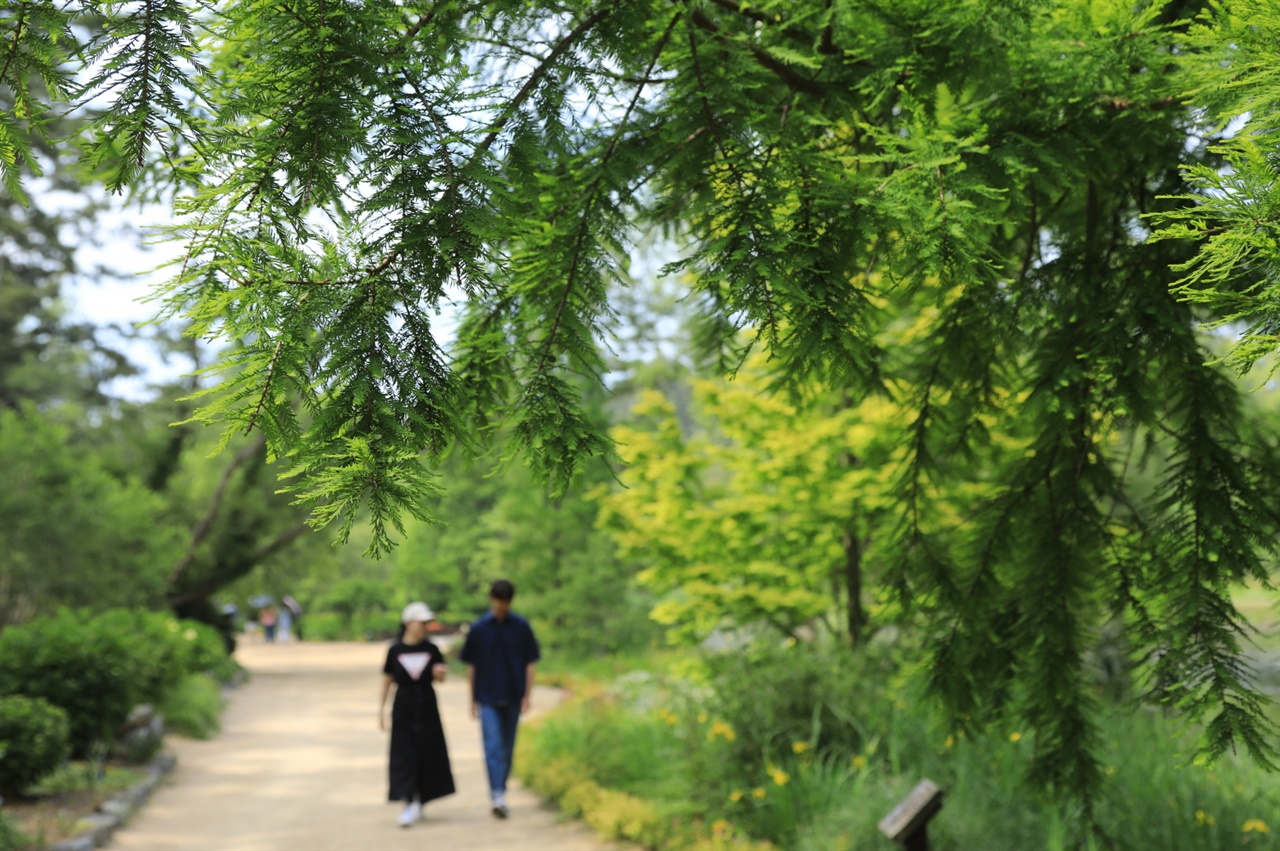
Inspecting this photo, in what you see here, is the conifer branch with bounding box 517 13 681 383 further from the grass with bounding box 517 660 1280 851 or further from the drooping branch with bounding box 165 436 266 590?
the drooping branch with bounding box 165 436 266 590

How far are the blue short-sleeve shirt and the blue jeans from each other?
13cm

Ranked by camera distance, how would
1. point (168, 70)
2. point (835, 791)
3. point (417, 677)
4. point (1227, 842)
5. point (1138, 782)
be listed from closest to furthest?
point (168, 70) < point (1227, 842) < point (1138, 782) < point (835, 791) < point (417, 677)

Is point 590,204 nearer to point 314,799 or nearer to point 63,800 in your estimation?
point 63,800

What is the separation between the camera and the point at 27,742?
26.5ft

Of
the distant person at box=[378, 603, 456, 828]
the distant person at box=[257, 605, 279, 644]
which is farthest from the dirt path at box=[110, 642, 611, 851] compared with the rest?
the distant person at box=[257, 605, 279, 644]

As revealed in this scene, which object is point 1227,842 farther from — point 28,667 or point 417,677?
point 28,667

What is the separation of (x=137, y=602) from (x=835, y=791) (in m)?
14.1

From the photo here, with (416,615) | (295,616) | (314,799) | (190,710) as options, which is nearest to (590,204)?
(416,615)

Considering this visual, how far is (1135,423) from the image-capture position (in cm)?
388

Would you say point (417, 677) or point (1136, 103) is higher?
point (1136, 103)

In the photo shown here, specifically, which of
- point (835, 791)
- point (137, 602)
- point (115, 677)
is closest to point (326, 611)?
point (137, 602)

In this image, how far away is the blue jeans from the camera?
8086 mm

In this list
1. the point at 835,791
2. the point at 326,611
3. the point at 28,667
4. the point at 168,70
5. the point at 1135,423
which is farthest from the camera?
the point at 326,611

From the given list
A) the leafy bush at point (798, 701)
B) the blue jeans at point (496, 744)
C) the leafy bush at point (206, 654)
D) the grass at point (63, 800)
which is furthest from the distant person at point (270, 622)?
the leafy bush at point (798, 701)
